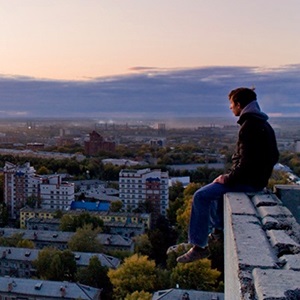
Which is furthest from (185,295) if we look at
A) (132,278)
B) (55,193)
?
(55,193)

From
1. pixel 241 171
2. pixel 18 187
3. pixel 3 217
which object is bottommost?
pixel 3 217

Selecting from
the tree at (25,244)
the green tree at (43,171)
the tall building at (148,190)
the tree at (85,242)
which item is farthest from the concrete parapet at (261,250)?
the green tree at (43,171)

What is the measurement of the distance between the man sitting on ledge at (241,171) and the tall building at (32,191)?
49.3ft

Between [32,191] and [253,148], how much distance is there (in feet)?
52.6

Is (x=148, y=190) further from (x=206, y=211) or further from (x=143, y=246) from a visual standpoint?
(x=206, y=211)

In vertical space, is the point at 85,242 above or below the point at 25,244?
above

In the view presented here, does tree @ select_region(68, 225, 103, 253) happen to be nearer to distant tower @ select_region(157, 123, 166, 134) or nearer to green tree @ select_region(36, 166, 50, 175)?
green tree @ select_region(36, 166, 50, 175)

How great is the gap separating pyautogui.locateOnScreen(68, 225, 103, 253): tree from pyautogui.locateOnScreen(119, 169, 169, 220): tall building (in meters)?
5.34

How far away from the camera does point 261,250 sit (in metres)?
1.17

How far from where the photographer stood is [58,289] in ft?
27.7

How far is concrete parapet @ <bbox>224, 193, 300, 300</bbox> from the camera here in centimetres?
89

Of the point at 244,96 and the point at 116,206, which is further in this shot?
the point at 116,206

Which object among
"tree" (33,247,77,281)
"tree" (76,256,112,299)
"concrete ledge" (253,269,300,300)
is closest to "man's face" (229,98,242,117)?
"concrete ledge" (253,269,300,300)

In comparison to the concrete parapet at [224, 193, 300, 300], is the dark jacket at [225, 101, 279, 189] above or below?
above
